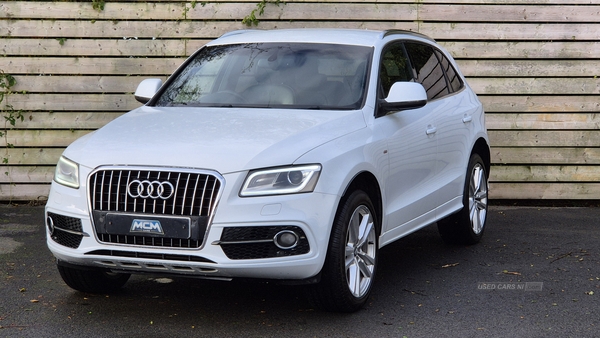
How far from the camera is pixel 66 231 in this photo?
500 cm

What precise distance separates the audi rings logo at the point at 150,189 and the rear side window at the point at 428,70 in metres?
2.52

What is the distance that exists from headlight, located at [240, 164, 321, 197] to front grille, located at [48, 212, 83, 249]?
959 mm

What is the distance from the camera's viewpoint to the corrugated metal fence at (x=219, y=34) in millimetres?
9195

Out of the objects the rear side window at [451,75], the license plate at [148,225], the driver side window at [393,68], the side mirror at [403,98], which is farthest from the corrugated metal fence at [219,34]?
the license plate at [148,225]

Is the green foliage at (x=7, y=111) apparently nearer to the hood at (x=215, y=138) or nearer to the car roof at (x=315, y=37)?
the car roof at (x=315, y=37)

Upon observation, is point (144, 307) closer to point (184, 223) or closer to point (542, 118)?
point (184, 223)

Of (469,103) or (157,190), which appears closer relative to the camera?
(157,190)

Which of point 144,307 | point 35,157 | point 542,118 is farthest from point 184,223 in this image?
point 542,118

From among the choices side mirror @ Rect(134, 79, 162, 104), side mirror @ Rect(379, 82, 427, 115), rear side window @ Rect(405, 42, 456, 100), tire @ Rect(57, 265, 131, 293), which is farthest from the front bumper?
rear side window @ Rect(405, 42, 456, 100)

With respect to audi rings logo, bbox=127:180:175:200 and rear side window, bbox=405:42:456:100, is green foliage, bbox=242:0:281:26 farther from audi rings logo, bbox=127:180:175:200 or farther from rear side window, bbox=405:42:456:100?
audi rings logo, bbox=127:180:175:200

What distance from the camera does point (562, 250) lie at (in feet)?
23.7

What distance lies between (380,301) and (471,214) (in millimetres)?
2040

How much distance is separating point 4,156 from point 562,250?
18.0 ft

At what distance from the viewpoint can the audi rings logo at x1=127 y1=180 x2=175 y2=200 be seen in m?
4.71
